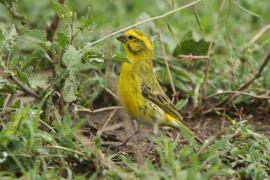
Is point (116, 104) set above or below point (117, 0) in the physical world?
below

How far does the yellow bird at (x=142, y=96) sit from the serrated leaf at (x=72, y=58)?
81cm

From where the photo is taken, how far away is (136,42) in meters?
5.73

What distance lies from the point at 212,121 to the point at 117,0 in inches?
120

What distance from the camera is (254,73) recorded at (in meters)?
6.44

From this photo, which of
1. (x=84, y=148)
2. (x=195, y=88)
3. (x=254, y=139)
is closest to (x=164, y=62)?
(x=195, y=88)

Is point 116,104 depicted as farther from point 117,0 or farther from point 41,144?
point 117,0

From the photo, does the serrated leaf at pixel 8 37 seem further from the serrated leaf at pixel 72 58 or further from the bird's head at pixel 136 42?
the bird's head at pixel 136 42

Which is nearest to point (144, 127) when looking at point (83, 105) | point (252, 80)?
point (83, 105)

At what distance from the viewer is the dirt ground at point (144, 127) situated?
509 cm

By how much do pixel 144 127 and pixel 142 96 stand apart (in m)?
0.30

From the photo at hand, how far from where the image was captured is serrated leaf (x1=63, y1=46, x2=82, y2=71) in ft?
15.4

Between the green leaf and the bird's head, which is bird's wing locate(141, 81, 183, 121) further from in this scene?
the green leaf

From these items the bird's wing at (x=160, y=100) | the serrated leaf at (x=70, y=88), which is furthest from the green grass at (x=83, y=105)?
the bird's wing at (x=160, y=100)

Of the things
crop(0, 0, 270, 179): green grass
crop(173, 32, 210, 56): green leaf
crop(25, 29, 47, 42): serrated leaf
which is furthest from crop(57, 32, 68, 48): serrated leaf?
crop(173, 32, 210, 56): green leaf
